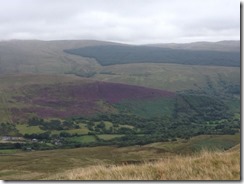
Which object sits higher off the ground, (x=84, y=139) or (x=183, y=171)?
(x=183, y=171)

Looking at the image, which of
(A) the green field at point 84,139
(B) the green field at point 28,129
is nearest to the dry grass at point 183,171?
(A) the green field at point 84,139

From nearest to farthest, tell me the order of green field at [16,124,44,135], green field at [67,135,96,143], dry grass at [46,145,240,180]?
dry grass at [46,145,240,180]
green field at [67,135,96,143]
green field at [16,124,44,135]

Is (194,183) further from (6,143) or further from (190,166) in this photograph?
(6,143)

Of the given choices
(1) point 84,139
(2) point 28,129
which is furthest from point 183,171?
(2) point 28,129

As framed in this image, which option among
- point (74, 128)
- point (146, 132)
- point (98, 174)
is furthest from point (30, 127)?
point (98, 174)

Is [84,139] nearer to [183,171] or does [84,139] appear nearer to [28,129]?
[28,129]

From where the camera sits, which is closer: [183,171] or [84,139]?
[183,171]

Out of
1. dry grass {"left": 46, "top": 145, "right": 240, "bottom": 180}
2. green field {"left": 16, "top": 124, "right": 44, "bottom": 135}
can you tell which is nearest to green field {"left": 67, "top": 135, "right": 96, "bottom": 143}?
green field {"left": 16, "top": 124, "right": 44, "bottom": 135}

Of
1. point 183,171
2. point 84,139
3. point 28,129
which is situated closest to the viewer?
point 183,171

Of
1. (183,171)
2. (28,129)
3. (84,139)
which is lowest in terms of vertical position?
(84,139)

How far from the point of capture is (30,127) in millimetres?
176250

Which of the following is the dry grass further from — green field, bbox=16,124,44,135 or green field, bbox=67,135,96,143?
green field, bbox=16,124,44,135

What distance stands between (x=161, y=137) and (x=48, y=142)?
38.3 meters

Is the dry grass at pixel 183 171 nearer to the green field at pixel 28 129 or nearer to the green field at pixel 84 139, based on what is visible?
the green field at pixel 84 139
